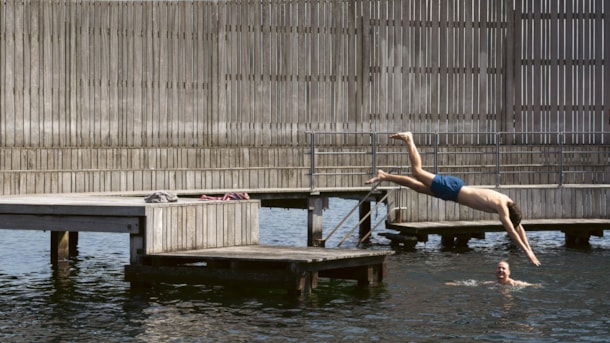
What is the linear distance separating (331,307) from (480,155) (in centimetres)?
1367

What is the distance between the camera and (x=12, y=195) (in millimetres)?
32656

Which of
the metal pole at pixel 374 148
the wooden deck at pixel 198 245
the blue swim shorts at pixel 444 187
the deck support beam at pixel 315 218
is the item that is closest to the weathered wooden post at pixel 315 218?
the deck support beam at pixel 315 218

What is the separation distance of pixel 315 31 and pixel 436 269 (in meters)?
8.12

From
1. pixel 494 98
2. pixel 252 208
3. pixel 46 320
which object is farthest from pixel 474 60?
pixel 46 320

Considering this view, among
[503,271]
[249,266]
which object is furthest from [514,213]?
[249,266]

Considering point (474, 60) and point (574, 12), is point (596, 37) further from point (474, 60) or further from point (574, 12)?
point (474, 60)

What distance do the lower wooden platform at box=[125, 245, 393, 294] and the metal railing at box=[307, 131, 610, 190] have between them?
8.92 meters

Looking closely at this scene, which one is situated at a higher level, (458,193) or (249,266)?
(458,193)

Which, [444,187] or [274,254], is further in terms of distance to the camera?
[274,254]

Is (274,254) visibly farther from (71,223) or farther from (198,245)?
(71,223)

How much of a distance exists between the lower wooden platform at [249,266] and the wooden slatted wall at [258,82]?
8423 millimetres

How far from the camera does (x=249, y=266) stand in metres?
25.6

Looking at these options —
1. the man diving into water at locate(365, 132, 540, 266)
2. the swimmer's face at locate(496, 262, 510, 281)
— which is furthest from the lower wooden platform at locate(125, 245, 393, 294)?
the swimmer's face at locate(496, 262, 510, 281)

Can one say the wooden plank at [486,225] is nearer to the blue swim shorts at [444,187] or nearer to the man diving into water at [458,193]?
the man diving into water at [458,193]
